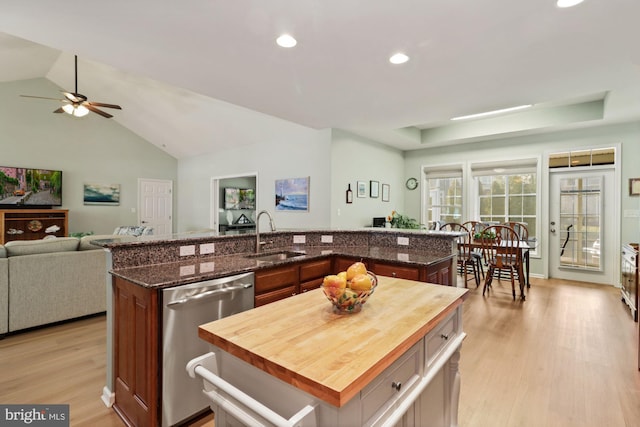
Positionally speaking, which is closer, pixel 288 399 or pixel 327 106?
pixel 288 399

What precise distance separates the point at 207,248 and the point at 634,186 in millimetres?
6061

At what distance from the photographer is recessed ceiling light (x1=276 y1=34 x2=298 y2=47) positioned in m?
2.32

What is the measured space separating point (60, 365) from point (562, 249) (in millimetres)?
6896

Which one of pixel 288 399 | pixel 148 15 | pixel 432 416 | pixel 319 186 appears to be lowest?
pixel 432 416

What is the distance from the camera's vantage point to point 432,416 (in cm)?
127

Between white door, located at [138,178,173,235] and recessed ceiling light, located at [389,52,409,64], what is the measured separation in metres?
7.44

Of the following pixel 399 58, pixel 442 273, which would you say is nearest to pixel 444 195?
→ pixel 442 273

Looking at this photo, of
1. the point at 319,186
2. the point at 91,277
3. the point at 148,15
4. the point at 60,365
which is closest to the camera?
the point at 148,15

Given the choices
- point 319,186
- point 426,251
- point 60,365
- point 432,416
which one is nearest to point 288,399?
point 432,416

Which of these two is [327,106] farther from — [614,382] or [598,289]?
[598,289]

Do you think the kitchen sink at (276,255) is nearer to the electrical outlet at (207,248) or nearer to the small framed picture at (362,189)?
the electrical outlet at (207,248)

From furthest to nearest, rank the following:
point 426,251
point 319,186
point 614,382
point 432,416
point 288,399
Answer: point 319,186 < point 426,251 < point 614,382 < point 432,416 < point 288,399

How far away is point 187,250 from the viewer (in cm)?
235

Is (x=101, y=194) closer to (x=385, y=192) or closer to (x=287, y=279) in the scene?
(x=385, y=192)
